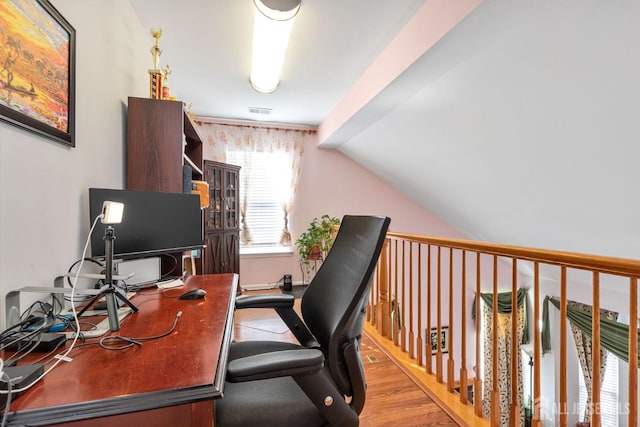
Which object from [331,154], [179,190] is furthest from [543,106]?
[331,154]

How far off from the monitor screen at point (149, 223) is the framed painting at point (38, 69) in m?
→ 0.29

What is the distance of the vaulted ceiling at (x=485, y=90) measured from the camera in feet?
4.57

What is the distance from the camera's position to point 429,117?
8.10 ft

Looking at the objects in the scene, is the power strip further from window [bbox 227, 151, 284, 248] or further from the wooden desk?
window [bbox 227, 151, 284, 248]

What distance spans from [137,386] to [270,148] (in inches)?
148

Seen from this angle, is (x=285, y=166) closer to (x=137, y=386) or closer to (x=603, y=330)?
(x=137, y=386)

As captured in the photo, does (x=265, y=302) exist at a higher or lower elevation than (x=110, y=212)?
lower

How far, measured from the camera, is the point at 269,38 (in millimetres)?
1938

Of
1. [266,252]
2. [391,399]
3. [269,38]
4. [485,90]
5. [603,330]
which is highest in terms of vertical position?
[269,38]

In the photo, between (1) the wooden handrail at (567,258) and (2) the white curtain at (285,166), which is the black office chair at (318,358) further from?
(2) the white curtain at (285,166)

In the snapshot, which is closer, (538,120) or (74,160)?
(74,160)

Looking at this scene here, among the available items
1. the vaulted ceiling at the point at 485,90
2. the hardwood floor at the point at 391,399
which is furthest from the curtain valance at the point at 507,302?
the hardwood floor at the point at 391,399

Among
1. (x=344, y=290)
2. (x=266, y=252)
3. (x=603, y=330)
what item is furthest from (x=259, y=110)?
(x=603, y=330)

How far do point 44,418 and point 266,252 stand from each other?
11.9ft
